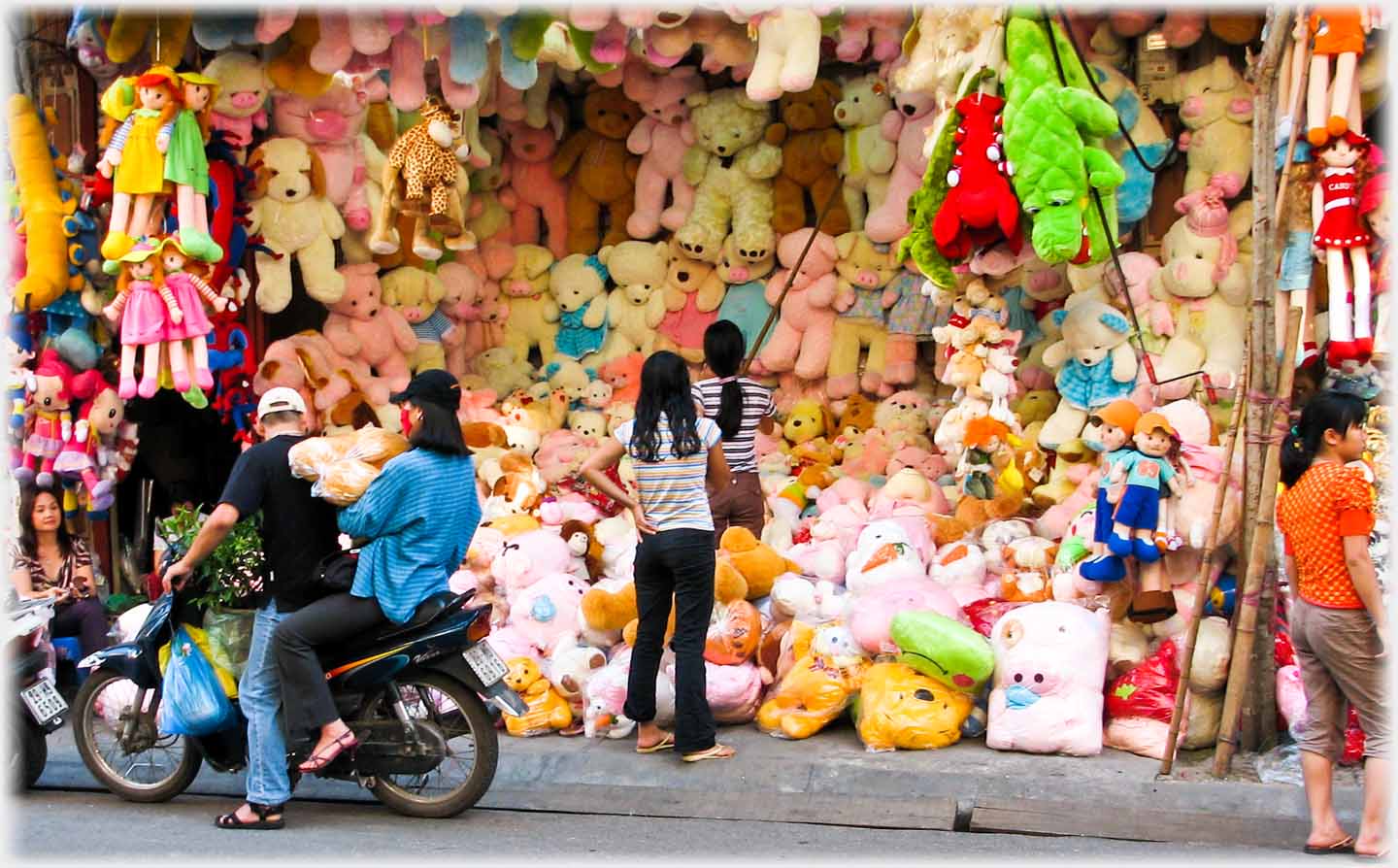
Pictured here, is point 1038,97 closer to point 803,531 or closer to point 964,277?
point 964,277

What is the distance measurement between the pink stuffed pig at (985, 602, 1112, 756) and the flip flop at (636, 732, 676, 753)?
118 cm

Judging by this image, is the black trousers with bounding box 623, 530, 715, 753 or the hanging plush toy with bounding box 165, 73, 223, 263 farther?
the hanging plush toy with bounding box 165, 73, 223, 263

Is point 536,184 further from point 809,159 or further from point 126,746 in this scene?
point 126,746

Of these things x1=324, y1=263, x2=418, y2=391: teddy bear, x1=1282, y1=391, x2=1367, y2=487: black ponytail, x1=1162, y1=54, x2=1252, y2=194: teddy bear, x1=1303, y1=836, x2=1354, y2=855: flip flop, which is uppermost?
x1=1162, y1=54, x2=1252, y2=194: teddy bear

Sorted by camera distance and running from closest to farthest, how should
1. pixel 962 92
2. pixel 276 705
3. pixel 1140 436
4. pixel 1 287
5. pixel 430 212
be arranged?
pixel 276 705 → pixel 1140 436 → pixel 962 92 → pixel 1 287 → pixel 430 212

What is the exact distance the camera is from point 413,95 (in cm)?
746

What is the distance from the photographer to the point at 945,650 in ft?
20.2

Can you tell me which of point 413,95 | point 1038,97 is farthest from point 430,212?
point 1038,97

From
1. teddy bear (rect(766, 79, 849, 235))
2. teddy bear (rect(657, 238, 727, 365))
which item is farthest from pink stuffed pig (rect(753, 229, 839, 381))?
teddy bear (rect(657, 238, 727, 365))

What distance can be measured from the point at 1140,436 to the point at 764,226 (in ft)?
12.1

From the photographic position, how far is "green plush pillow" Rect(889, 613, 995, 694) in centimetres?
616

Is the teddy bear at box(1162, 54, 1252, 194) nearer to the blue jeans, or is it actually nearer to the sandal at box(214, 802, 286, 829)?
the blue jeans

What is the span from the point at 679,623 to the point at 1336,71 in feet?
11.7

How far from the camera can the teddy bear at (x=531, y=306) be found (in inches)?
398
